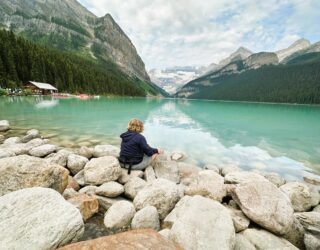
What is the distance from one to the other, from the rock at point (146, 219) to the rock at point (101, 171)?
2.24m

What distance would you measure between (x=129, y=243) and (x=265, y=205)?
3.30 m

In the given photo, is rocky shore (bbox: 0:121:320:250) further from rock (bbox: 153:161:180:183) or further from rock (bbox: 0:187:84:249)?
rock (bbox: 153:161:180:183)

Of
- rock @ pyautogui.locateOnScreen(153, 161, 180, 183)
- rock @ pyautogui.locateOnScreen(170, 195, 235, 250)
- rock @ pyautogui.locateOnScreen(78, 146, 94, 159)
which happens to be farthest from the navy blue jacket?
rock @ pyautogui.locateOnScreen(170, 195, 235, 250)

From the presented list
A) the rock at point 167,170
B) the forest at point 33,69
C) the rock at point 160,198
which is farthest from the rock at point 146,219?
the forest at point 33,69

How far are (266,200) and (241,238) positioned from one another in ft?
3.81

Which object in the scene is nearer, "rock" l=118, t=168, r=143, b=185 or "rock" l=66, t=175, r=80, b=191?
"rock" l=66, t=175, r=80, b=191

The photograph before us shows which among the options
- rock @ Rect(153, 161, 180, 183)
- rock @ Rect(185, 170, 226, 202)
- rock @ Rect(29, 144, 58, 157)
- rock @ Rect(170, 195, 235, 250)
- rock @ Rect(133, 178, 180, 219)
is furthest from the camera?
rock @ Rect(29, 144, 58, 157)

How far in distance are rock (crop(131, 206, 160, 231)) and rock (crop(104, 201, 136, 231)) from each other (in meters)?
0.24

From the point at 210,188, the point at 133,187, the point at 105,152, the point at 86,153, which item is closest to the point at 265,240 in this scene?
the point at 210,188

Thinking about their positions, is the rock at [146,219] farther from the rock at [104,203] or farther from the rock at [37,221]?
the rock at [37,221]

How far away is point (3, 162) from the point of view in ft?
15.0

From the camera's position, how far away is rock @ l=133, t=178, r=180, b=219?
505 cm

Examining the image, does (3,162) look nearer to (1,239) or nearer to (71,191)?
(71,191)

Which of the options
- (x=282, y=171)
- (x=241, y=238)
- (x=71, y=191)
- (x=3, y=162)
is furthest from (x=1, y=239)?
(x=282, y=171)
